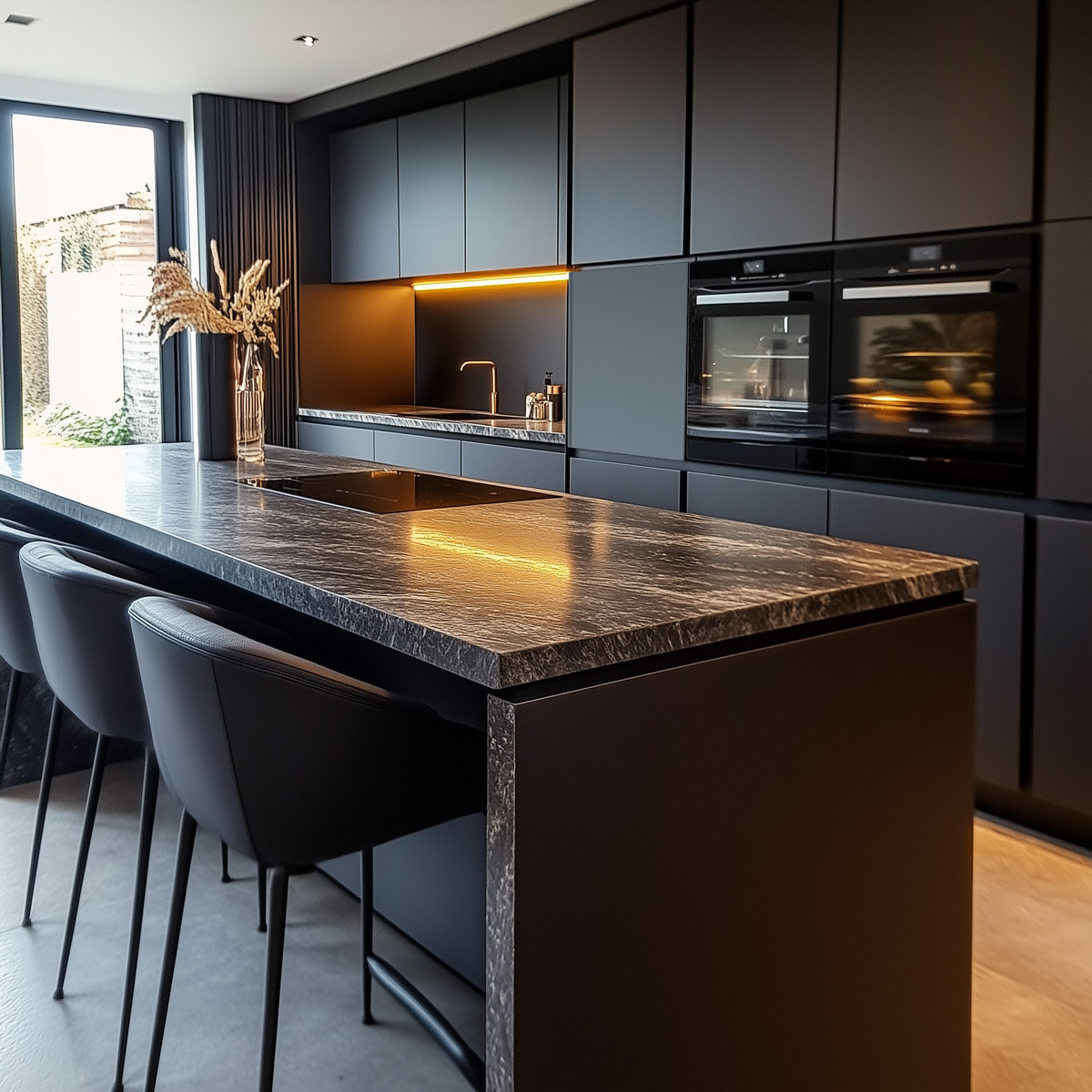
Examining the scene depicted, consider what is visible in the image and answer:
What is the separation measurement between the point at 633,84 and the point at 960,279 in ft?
5.29

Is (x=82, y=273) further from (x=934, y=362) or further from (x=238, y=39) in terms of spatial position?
(x=934, y=362)

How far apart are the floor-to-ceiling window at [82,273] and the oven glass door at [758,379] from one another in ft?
10.0

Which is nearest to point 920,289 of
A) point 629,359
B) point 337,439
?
point 629,359

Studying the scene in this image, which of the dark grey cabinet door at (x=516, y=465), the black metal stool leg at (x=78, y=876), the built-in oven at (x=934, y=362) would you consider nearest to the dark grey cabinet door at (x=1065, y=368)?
the built-in oven at (x=934, y=362)

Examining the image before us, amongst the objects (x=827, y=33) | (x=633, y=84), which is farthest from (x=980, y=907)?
(x=633, y=84)

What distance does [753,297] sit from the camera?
152 inches

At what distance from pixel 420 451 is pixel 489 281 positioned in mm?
1016

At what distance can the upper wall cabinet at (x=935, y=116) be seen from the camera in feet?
9.93

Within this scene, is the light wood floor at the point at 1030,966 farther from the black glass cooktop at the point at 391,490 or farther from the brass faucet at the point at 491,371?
the brass faucet at the point at 491,371

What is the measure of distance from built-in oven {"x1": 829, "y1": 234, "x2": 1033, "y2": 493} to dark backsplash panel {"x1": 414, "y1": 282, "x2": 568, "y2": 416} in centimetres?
222

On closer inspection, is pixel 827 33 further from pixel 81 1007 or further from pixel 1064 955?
pixel 81 1007

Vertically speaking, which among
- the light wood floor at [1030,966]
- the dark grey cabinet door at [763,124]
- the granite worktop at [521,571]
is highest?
the dark grey cabinet door at [763,124]

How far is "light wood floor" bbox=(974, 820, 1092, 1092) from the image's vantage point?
210cm

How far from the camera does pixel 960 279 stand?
3211mm
